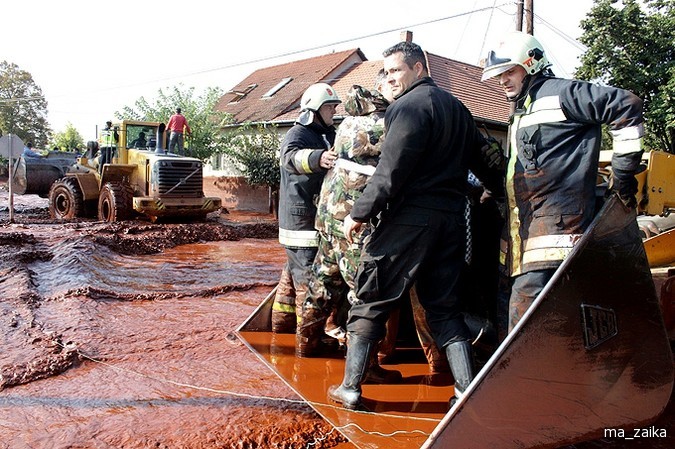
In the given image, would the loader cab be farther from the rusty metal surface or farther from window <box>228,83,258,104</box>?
the rusty metal surface

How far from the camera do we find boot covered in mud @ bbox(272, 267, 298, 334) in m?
4.69

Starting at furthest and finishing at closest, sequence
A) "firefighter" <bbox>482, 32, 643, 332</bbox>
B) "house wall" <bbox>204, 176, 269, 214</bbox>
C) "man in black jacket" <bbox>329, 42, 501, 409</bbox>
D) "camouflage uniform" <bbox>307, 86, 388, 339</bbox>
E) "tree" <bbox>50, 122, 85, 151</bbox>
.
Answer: "tree" <bbox>50, 122, 85, 151</bbox>
"house wall" <bbox>204, 176, 269, 214</bbox>
"camouflage uniform" <bbox>307, 86, 388, 339</bbox>
"man in black jacket" <bbox>329, 42, 501, 409</bbox>
"firefighter" <bbox>482, 32, 643, 332</bbox>

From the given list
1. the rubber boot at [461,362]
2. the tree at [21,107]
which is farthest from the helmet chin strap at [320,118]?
the tree at [21,107]

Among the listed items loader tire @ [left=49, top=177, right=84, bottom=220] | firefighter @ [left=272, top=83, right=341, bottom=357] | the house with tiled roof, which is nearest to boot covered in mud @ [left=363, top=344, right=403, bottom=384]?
firefighter @ [left=272, top=83, right=341, bottom=357]

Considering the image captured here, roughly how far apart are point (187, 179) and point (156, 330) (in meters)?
9.73

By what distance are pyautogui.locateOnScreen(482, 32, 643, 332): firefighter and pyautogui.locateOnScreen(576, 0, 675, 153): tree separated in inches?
777

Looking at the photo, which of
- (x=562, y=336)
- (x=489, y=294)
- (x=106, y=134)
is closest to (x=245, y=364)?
(x=489, y=294)

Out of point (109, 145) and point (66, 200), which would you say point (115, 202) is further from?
point (66, 200)

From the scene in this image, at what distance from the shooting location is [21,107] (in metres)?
50.5

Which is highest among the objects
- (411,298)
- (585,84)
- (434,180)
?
(585,84)

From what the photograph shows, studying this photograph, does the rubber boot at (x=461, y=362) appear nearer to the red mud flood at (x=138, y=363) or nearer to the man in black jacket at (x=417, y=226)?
the man in black jacket at (x=417, y=226)

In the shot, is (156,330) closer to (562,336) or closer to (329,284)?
(329,284)

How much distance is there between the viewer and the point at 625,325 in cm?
296

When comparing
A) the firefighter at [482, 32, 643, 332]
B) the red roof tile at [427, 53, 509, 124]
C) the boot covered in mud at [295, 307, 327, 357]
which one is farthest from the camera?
the red roof tile at [427, 53, 509, 124]
